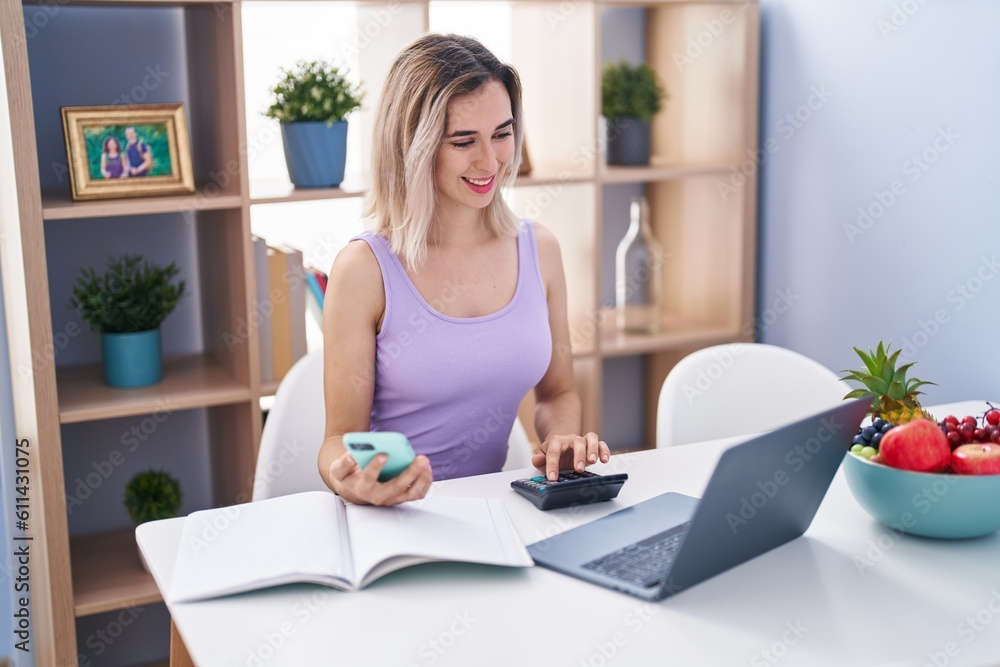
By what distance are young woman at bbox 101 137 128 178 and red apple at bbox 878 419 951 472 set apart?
1.60 metres

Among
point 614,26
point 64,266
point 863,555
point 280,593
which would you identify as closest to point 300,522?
point 280,593

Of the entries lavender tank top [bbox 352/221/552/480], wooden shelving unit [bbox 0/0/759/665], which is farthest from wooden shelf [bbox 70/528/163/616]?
lavender tank top [bbox 352/221/552/480]

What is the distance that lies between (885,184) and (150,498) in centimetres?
176

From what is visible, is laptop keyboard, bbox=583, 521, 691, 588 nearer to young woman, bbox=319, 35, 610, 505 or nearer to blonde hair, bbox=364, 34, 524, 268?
young woman, bbox=319, 35, 610, 505

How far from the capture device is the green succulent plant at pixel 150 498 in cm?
227

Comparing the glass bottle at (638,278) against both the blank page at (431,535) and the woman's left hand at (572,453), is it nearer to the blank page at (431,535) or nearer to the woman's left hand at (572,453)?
the woman's left hand at (572,453)

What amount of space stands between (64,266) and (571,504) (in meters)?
1.46

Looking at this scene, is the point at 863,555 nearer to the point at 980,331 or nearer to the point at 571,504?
the point at 571,504

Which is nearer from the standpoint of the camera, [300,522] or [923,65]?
[300,522]

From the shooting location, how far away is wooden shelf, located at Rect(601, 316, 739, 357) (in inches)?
102

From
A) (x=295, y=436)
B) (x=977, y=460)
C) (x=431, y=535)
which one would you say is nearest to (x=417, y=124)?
(x=295, y=436)

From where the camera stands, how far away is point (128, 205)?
2072 millimetres

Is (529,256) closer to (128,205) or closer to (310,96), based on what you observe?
(310,96)

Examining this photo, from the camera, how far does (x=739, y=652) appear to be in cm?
100
